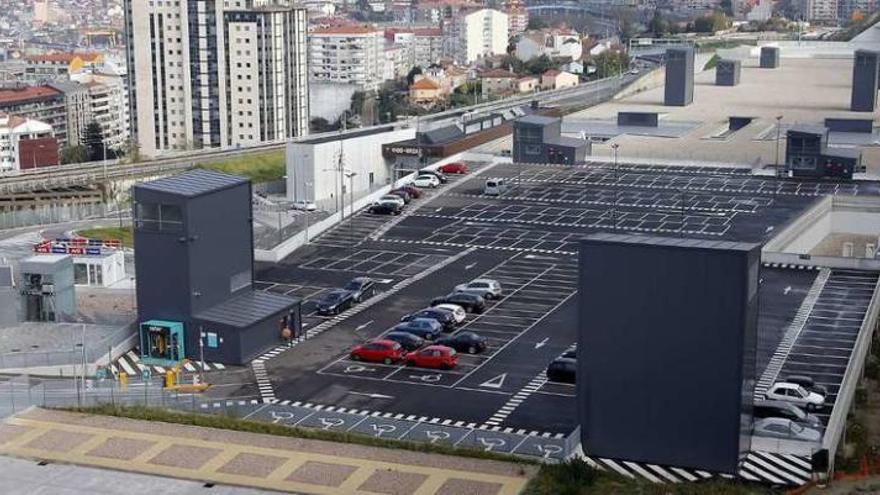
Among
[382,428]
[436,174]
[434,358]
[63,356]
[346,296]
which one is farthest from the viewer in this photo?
[436,174]

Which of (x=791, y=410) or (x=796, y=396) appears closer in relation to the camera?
(x=791, y=410)

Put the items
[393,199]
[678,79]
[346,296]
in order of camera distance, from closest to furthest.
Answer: [346,296] → [393,199] → [678,79]

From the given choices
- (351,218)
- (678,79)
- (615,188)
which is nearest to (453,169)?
(615,188)

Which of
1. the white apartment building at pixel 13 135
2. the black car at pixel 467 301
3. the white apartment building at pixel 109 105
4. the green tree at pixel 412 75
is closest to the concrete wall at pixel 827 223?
the black car at pixel 467 301

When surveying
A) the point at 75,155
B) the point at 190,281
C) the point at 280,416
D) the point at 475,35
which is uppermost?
the point at 475,35

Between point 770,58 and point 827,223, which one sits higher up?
point 770,58

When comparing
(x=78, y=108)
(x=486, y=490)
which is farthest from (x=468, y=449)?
(x=78, y=108)

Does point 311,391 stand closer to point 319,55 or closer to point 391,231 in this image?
point 391,231

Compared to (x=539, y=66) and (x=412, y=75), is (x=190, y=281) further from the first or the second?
(x=412, y=75)
